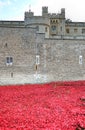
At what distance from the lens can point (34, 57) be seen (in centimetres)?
4981

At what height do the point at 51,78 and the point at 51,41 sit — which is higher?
the point at 51,41

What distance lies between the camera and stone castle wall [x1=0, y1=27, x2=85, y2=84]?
48625mm

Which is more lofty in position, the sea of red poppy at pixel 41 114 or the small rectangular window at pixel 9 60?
the small rectangular window at pixel 9 60

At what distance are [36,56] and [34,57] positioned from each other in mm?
339

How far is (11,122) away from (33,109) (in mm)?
5332

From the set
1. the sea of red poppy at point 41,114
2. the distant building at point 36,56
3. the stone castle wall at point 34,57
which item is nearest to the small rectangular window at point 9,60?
the distant building at point 36,56

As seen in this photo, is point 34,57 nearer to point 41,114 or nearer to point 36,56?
point 36,56

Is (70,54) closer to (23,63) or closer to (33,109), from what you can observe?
(23,63)

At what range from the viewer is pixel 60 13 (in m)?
76.8

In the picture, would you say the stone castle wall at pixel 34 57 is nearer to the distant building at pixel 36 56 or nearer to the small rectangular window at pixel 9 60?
the distant building at pixel 36 56

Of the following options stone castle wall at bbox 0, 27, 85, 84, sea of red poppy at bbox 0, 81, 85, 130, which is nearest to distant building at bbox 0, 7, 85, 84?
stone castle wall at bbox 0, 27, 85, 84

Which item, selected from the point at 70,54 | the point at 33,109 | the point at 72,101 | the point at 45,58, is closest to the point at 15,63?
the point at 45,58

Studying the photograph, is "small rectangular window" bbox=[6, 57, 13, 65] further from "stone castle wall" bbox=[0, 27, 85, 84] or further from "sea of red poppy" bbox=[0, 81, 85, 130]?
"sea of red poppy" bbox=[0, 81, 85, 130]

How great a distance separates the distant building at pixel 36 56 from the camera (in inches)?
1916
